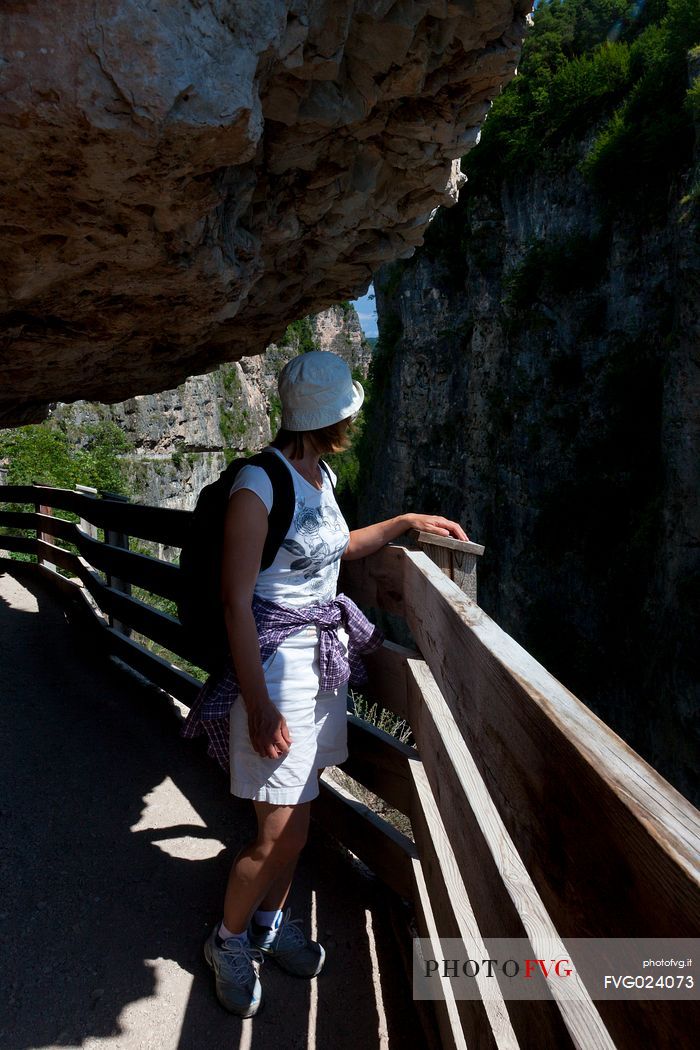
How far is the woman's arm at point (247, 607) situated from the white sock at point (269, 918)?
70 cm

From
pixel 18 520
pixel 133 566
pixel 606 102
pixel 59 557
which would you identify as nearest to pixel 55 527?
pixel 59 557

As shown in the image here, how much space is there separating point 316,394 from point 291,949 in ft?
5.59

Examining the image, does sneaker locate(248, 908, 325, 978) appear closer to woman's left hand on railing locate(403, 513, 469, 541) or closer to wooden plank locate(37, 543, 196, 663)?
wooden plank locate(37, 543, 196, 663)

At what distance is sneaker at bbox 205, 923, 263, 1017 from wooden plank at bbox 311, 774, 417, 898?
0.56 metres

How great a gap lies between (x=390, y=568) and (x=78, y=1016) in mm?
1590

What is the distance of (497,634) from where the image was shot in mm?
1341

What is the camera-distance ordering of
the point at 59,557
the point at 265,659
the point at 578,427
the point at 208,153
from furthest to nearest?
the point at 578,427 → the point at 59,557 → the point at 265,659 → the point at 208,153

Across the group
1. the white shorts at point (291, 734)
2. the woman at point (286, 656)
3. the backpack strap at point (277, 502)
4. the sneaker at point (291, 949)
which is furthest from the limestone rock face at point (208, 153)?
the sneaker at point (291, 949)

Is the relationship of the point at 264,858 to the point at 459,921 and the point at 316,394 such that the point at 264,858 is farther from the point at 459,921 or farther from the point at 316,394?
the point at 316,394

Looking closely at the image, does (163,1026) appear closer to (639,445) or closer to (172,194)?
(172,194)

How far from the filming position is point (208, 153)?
187cm

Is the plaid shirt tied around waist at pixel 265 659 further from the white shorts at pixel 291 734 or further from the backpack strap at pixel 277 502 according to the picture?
the backpack strap at pixel 277 502

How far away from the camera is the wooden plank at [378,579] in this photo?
2.44 metres

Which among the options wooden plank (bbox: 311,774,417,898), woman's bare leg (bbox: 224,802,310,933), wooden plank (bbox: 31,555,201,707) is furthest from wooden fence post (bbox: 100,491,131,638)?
woman's bare leg (bbox: 224,802,310,933)
